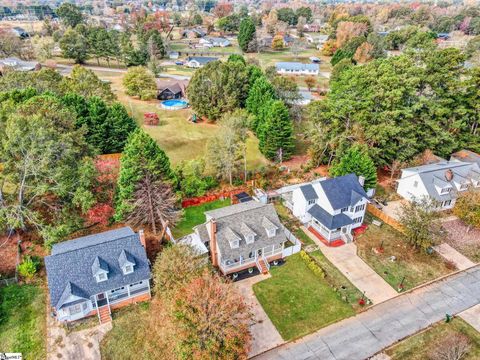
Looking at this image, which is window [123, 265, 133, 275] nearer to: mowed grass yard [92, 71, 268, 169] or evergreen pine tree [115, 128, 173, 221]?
evergreen pine tree [115, 128, 173, 221]

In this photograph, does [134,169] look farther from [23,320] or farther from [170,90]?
[170,90]

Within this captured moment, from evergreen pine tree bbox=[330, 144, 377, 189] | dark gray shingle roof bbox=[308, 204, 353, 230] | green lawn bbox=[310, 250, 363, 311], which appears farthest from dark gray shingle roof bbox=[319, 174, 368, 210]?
green lawn bbox=[310, 250, 363, 311]

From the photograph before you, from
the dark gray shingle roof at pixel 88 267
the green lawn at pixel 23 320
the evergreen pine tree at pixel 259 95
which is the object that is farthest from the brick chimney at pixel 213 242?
the evergreen pine tree at pixel 259 95

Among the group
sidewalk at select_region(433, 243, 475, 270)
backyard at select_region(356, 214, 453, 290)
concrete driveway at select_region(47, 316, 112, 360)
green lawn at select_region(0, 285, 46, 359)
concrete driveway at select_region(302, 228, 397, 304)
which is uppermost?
green lawn at select_region(0, 285, 46, 359)

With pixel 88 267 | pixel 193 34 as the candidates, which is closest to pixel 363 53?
pixel 193 34

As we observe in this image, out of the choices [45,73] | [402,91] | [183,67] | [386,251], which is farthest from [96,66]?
[386,251]

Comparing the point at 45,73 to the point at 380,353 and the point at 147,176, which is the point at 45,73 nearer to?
the point at 147,176
